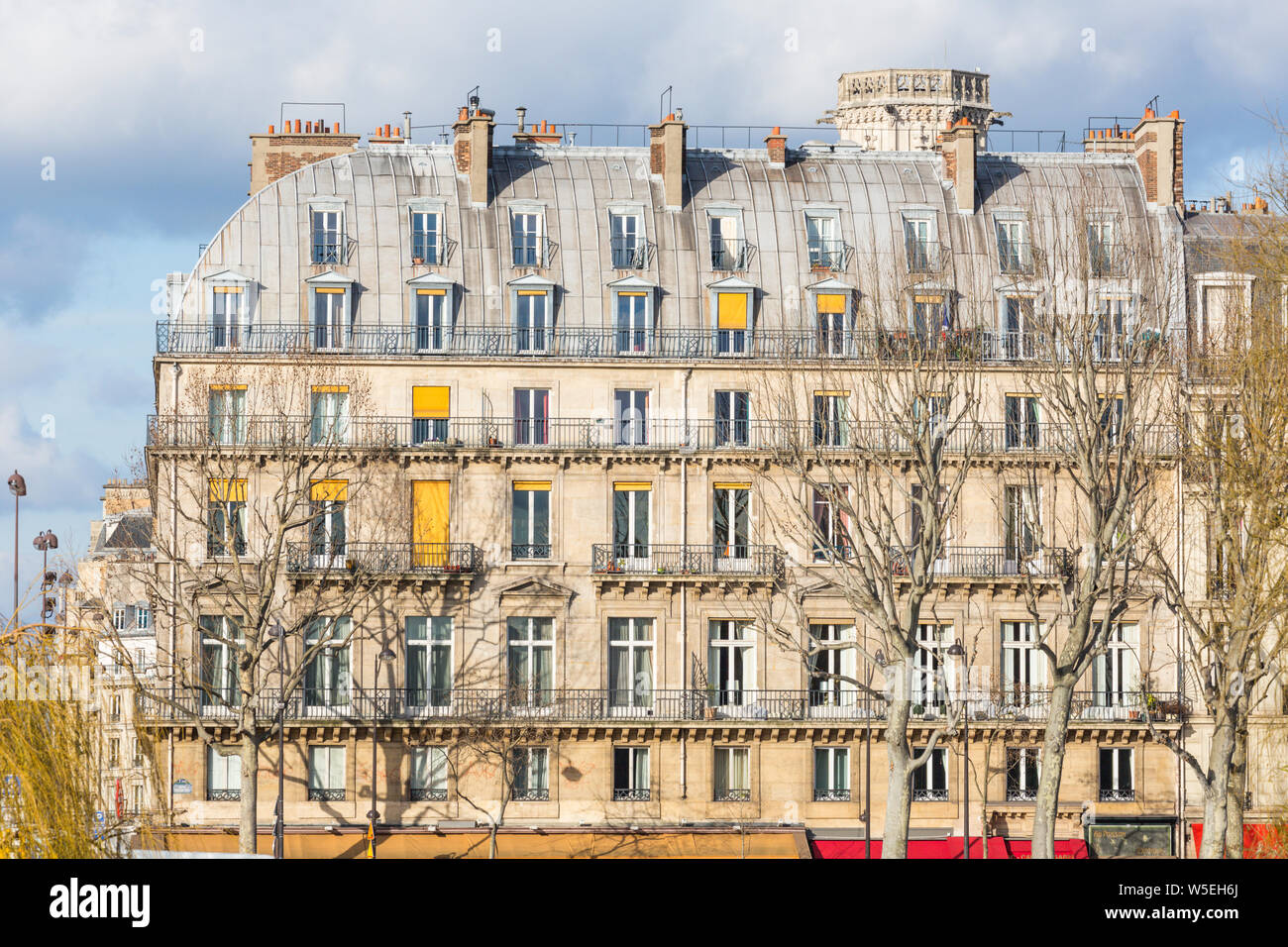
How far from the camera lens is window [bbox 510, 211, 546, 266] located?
54812mm

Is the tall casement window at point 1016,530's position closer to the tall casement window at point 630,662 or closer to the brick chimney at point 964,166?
the brick chimney at point 964,166

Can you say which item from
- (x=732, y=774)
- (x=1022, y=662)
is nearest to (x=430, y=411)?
(x=732, y=774)

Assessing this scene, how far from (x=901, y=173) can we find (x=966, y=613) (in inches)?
589

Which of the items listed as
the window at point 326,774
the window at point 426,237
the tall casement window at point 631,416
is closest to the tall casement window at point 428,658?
the window at point 326,774

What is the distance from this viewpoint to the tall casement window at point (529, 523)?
174ft

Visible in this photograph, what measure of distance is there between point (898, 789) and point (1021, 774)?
14.5 meters

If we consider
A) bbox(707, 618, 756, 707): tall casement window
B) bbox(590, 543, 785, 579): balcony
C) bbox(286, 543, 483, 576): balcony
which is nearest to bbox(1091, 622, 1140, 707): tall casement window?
bbox(590, 543, 785, 579): balcony

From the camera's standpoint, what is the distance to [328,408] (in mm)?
52750

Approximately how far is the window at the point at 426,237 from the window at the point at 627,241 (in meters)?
5.39

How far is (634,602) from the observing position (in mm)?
52625

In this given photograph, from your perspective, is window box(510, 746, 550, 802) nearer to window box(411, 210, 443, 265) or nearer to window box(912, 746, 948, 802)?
window box(912, 746, 948, 802)

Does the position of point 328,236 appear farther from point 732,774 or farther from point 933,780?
point 933,780

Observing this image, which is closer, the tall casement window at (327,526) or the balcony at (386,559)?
the balcony at (386,559)
